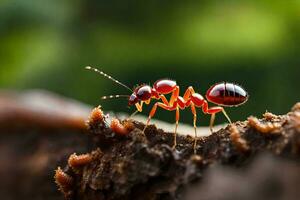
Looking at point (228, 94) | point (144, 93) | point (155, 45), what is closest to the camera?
point (228, 94)

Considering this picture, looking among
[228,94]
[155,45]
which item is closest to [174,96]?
[228,94]

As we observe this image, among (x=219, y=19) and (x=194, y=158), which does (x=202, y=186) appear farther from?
(x=219, y=19)

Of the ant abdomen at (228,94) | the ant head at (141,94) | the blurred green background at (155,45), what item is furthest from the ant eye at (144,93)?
the blurred green background at (155,45)

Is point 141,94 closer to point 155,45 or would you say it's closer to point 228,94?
point 228,94

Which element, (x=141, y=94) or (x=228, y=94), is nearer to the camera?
(x=228, y=94)

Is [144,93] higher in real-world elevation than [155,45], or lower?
lower

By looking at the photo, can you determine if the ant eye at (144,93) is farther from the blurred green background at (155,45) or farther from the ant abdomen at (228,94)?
the blurred green background at (155,45)

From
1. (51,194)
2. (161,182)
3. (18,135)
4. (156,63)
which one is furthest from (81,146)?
(156,63)
